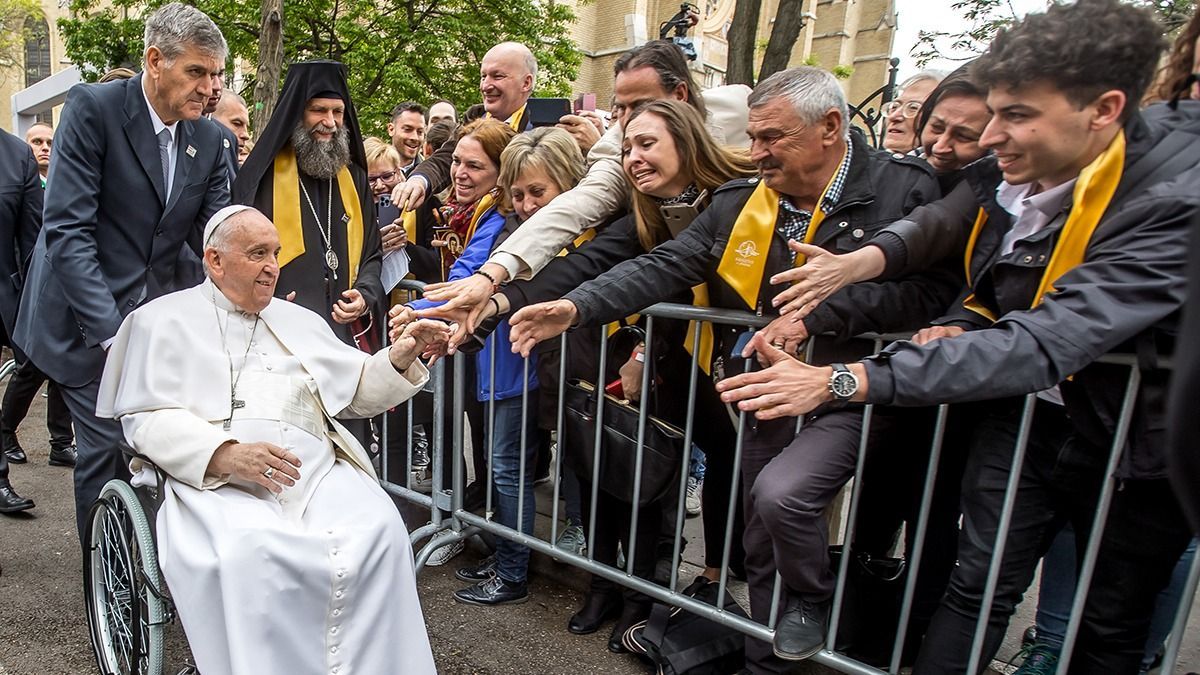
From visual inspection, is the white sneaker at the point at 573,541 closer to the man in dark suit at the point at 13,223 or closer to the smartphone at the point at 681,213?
the smartphone at the point at 681,213

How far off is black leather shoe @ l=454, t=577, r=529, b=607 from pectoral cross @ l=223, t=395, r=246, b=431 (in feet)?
4.47

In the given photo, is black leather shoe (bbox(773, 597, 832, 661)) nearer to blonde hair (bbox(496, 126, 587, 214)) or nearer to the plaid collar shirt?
the plaid collar shirt

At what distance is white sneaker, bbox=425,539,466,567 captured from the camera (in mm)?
3693

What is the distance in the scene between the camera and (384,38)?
646 inches

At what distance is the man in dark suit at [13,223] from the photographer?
4.01 m

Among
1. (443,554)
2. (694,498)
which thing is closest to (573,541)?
(443,554)

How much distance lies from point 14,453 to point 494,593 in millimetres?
3713

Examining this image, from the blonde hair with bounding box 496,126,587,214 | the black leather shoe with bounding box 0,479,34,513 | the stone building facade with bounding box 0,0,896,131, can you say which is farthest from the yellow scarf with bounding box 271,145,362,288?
the stone building facade with bounding box 0,0,896,131

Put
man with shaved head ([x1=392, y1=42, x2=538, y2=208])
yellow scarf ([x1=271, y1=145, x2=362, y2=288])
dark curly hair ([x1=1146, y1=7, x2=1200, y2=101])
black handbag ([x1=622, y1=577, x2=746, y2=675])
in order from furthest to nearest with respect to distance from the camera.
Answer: man with shaved head ([x1=392, y1=42, x2=538, y2=208]), yellow scarf ([x1=271, y1=145, x2=362, y2=288]), black handbag ([x1=622, y1=577, x2=746, y2=675]), dark curly hair ([x1=1146, y1=7, x2=1200, y2=101])

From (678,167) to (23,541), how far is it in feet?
12.0

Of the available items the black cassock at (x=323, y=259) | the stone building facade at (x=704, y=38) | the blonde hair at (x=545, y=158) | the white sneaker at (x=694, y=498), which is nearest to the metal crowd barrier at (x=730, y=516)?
the black cassock at (x=323, y=259)

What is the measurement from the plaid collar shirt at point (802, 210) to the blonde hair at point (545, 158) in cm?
110

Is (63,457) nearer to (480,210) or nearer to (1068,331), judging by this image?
(480,210)

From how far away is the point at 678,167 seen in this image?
2779 millimetres
